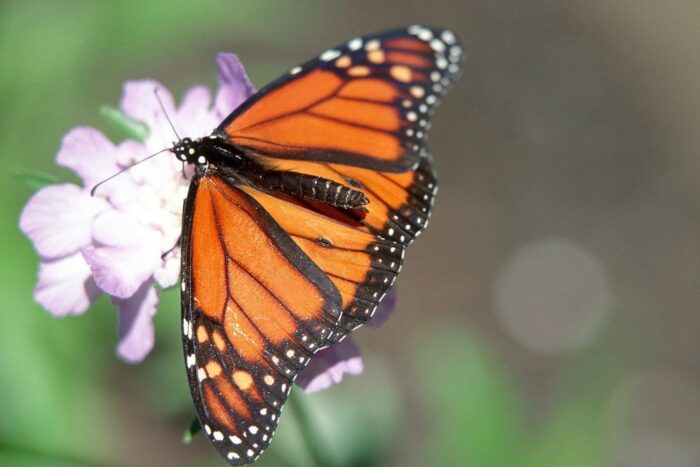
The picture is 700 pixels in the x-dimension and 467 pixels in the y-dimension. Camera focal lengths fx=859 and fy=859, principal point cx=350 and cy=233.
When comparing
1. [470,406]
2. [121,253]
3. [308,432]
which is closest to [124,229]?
[121,253]

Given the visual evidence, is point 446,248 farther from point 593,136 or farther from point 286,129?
point 286,129

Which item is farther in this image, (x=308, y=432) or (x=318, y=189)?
(x=308, y=432)

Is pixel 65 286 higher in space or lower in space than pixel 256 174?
lower

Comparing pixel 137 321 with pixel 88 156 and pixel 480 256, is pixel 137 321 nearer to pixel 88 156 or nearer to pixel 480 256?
pixel 88 156

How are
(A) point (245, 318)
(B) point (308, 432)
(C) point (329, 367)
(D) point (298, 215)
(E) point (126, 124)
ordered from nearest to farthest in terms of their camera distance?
(A) point (245, 318), (D) point (298, 215), (C) point (329, 367), (E) point (126, 124), (B) point (308, 432)

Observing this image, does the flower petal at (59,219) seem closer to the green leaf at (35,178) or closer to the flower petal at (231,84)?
the green leaf at (35,178)

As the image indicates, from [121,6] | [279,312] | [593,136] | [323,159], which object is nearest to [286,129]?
[323,159]

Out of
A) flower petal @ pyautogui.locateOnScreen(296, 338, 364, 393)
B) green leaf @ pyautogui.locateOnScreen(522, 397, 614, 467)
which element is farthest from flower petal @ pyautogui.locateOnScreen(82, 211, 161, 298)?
green leaf @ pyautogui.locateOnScreen(522, 397, 614, 467)
